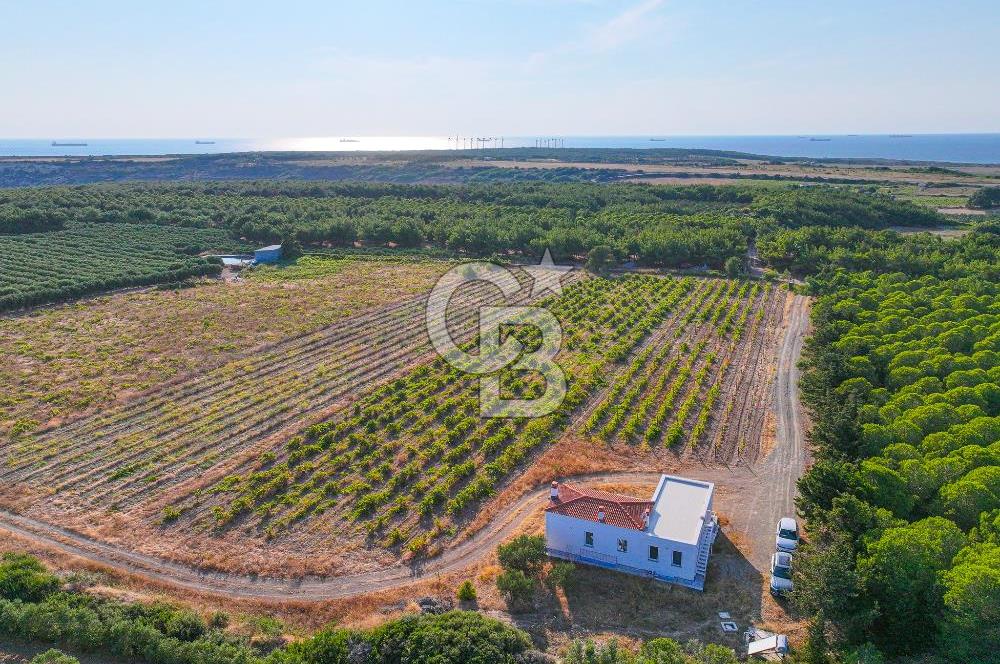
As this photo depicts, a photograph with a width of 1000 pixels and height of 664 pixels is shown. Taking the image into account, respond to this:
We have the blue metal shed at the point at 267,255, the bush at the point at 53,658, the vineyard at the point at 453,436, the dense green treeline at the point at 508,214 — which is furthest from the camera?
the dense green treeline at the point at 508,214

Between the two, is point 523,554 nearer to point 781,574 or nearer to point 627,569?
point 627,569

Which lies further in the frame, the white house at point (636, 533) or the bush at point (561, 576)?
→ the white house at point (636, 533)

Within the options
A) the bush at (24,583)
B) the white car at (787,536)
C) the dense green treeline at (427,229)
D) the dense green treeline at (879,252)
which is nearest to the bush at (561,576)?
the white car at (787,536)

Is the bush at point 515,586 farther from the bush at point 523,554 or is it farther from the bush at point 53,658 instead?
the bush at point 53,658

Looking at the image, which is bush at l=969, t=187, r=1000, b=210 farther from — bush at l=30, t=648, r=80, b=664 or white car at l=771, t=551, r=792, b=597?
bush at l=30, t=648, r=80, b=664

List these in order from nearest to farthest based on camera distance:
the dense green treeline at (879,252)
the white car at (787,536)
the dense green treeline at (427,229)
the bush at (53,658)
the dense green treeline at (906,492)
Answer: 1. the bush at (53,658)
2. the dense green treeline at (906,492)
3. the white car at (787,536)
4. the dense green treeline at (879,252)
5. the dense green treeline at (427,229)

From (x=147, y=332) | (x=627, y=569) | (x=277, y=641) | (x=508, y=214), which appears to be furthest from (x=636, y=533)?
(x=508, y=214)
